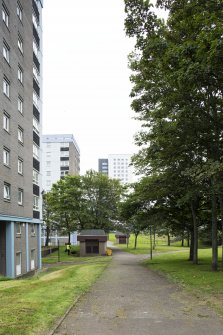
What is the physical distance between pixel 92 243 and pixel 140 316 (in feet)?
172

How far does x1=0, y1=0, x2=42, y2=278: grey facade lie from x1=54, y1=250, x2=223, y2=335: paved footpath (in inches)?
658

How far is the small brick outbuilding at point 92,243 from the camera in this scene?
2375 inches

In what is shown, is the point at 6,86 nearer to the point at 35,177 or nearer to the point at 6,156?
the point at 6,156

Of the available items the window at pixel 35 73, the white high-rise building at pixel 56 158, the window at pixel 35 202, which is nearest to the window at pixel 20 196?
the window at pixel 35 202

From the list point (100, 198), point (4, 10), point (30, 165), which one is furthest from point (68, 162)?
point (4, 10)

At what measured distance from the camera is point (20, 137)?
3341 cm

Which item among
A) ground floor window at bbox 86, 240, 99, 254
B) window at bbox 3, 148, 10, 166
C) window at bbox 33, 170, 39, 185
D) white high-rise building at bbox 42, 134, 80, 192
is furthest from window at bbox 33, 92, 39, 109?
white high-rise building at bbox 42, 134, 80, 192

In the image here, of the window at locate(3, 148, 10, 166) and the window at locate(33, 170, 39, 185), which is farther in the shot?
the window at locate(33, 170, 39, 185)

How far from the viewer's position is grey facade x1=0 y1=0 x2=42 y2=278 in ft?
94.3

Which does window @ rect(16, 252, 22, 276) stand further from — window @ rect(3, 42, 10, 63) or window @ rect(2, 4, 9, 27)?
window @ rect(2, 4, 9, 27)

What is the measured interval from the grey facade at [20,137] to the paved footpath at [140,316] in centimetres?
1670

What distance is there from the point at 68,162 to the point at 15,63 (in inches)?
3306

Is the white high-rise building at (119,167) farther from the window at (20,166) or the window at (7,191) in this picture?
the window at (7,191)

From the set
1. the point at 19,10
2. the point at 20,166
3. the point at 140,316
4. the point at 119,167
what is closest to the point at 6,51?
the point at 19,10
